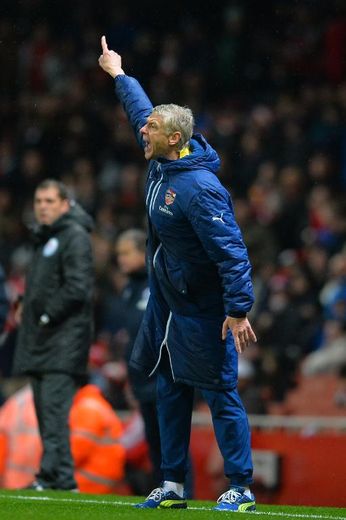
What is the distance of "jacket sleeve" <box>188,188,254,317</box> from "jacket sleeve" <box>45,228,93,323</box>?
2.55 meters

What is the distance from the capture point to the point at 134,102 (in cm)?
807

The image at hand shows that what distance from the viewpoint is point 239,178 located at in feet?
52.9

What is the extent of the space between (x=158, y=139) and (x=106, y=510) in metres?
1.88

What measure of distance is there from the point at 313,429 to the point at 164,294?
13.0 ft

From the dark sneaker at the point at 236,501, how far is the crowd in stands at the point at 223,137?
14.7 ft

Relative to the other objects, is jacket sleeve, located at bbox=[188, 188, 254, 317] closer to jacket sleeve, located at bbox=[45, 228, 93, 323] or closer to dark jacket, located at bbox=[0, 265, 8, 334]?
jacket sleeve, located at bbox=[45, 228, 93, 323]

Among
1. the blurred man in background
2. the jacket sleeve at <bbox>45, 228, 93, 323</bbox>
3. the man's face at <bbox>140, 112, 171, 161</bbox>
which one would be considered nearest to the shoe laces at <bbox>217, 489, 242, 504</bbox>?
the man's face at <bbox>140, 112, 171, 161</bbox>

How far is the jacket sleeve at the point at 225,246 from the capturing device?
710 centimetres

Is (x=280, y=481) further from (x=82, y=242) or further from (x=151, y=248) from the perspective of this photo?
(x=151, y=248)

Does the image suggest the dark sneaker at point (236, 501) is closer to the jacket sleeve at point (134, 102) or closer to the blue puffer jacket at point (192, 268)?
the blue puffer jacket at point (192, 268)

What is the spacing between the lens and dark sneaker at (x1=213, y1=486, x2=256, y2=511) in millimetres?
7328

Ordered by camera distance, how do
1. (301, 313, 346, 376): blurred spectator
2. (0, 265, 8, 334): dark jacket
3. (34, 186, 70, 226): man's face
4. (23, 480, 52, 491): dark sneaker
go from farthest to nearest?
(301, 313, 346, 376): blurred spectator
(0, 265, 8, 334): dark jacket
(34, 186, 70, 226): man's face
(23, 480, 52, 491): dark sneaker

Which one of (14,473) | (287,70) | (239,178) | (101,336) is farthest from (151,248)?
(287,70)

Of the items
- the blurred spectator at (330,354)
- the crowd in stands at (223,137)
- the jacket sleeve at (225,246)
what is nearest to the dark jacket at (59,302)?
the crowd in stands at (223,137)
